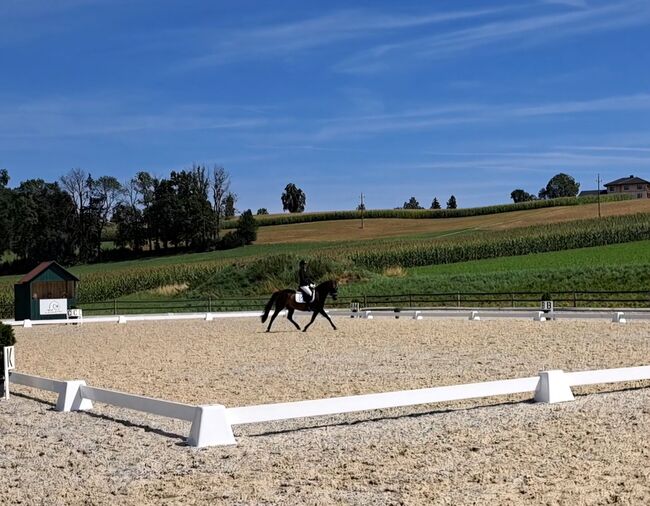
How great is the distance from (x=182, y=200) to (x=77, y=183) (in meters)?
12.1

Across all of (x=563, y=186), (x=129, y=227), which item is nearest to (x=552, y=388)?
(x=129, y=227)

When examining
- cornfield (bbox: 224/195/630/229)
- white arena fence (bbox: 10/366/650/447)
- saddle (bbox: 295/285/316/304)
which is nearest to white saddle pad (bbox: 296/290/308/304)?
saddle (bbox: 295/285/316/304)

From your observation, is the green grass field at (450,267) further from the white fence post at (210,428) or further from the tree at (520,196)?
the tree at (520,196)

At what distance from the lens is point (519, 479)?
7211mm

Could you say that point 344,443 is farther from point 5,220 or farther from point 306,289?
point 5,220

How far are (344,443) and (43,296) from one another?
32.1 m

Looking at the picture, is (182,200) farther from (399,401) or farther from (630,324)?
(399,401)

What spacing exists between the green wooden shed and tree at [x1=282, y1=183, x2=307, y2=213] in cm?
11724

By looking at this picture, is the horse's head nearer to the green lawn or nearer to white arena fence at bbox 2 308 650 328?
white arena fence at bbox 2 308 650 328

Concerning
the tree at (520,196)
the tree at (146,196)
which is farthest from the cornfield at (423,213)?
the tree at (520,196)

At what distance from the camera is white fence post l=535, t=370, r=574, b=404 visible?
35.5ft

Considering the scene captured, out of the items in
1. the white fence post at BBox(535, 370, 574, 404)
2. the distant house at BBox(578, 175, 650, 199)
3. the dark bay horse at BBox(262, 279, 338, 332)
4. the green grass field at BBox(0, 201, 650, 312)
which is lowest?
the white fence post at BBox(535, 370, 574, 404)

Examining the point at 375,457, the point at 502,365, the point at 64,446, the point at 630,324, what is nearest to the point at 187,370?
the point at 502,365

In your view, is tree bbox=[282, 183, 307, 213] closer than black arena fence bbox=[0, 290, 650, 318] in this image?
No
